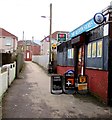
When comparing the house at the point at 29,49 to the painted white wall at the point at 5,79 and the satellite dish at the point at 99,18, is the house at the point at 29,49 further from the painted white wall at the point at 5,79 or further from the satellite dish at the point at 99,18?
the satellite dish at the point at 99,18

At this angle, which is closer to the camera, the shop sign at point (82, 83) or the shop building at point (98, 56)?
the shop building at point (98, 56)

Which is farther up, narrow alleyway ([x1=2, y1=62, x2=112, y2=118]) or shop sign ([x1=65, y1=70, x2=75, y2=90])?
shop sign ([x1=65, y1=70, x2=75, y2=90])

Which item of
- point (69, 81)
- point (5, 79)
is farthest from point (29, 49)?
point (69, 81)

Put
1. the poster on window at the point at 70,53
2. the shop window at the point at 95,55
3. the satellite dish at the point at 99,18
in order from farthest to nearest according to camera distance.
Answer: the poster on window at the point at 70,53
the shop window at the point at 95,55
the satellite dish at the point at 99,18

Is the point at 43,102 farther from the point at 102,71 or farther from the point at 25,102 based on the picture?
the point at 102,71

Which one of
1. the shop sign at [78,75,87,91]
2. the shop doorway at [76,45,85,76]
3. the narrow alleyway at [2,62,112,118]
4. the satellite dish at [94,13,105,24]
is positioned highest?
the satellite dish at [94,13,105,24]

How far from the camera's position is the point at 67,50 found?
19953 millimetres

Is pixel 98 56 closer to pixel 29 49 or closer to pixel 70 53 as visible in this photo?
pixel 70 53

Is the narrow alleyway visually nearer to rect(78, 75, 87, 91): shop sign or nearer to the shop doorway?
rect(78, 75, 87, 91): shop sign

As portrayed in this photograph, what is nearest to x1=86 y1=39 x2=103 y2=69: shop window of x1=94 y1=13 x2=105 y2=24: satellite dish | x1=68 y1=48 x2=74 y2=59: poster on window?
x1=94 y1=13 x2=105 y2=24: satellite dish

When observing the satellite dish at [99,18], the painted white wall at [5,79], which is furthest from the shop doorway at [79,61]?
the satellite dish at [99,18]

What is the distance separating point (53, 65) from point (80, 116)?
2055 cm

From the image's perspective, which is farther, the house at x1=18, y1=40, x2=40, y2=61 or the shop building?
the house at x1=18, y1=40, x2=40, y2=61

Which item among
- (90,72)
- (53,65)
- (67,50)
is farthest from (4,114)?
(53,65)
